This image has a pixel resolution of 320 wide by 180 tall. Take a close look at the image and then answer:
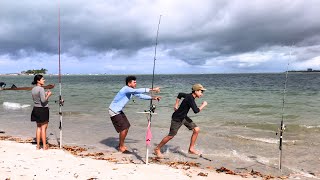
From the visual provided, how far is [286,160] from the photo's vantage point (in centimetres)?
875

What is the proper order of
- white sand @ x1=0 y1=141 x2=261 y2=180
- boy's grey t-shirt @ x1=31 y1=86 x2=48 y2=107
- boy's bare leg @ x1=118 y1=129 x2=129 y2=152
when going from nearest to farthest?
1. white sand @ x1=0 y1=141 x2=261 y2=180
2. boy's grey t-shirt @ x1=31 y1=86 x2=48 y2=107
3. boy's bare leg @ x1=118 y1=129 x2=129 y2=152

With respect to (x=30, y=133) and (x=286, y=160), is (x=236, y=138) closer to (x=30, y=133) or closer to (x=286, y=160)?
(x=286, y=160)

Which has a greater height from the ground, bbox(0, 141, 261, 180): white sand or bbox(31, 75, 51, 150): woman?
bbox(31, 75, 51, 150): woman

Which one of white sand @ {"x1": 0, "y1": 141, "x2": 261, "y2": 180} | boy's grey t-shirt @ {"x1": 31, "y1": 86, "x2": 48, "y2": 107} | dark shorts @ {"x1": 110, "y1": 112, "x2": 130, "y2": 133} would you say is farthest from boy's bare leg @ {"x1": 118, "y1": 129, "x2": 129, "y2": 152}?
boy's grey t-shirt @ {"x1": 31, "y1": 86, "x2": 48, "y2": 107}

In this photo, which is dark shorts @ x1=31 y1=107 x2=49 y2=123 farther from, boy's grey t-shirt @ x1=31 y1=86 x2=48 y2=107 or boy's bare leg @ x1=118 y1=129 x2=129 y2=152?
boy's bare leg @ x1=118 y1=129 x2=129 y2=152

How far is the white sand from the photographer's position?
629cm

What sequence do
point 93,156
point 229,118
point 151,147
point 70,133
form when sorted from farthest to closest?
1. point 229,118
2. point 70,133
3. point 151,147
4. point 93,156

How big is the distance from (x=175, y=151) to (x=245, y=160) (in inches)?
82.1

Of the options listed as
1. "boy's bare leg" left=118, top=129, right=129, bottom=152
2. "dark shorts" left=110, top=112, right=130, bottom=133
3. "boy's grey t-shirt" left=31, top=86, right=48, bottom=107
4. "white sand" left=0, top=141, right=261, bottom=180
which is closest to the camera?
"white sand" left=0, top=141, right=261, bottom=180

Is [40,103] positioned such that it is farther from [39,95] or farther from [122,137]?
[122,137]

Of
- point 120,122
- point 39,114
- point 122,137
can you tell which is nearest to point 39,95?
point 39,114

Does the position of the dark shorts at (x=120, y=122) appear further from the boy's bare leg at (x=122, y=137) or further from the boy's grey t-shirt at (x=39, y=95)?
the boy's grey t-shirt at (x=39, y=95)

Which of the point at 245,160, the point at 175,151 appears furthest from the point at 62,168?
the point at 245,160

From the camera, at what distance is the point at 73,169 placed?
671 centimetres
